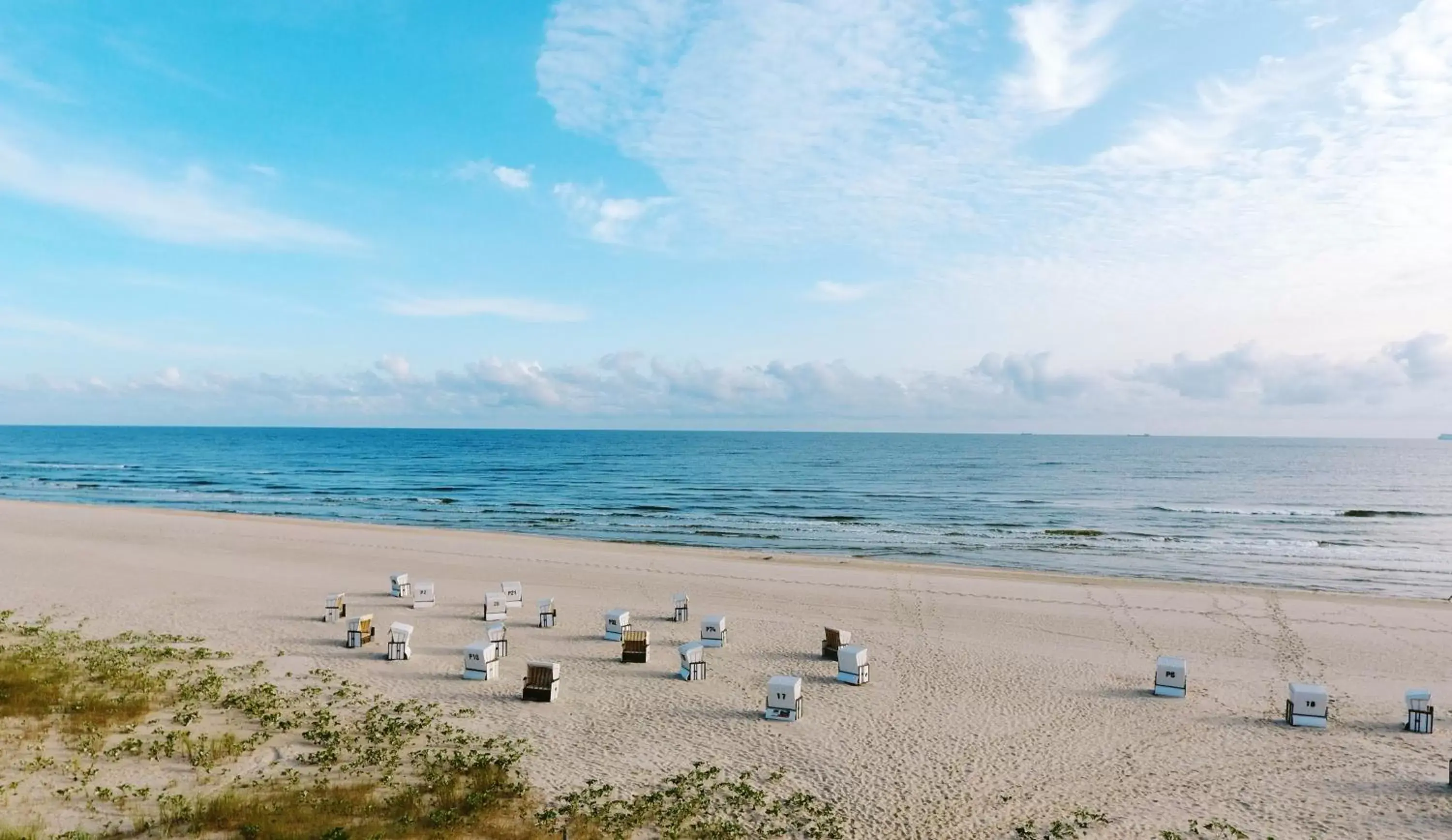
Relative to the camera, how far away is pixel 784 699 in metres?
14.6

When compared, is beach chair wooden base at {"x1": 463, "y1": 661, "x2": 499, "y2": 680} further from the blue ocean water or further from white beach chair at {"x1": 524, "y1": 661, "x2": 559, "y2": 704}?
the blue ocean water

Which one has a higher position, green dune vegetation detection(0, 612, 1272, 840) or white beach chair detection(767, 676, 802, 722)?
white beach chair detection(767, 676, 802, 722)

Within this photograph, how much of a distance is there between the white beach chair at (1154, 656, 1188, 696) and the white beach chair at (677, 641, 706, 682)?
9.39 meters

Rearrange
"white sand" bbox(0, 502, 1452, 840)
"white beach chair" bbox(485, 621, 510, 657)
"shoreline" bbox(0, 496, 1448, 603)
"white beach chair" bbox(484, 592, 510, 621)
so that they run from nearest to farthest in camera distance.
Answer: "white sand" bbox(0, 502, 1452, 840) → "white beach chair" bbox(485, 621, 510, 657) → "white beach chair" bbox(484, 592, 510, 621) → "shoreline" bbox(0, 496, 1448, 603)

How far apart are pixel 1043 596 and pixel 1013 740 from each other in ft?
43.6

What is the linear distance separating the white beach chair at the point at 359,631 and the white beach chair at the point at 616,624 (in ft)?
18.2

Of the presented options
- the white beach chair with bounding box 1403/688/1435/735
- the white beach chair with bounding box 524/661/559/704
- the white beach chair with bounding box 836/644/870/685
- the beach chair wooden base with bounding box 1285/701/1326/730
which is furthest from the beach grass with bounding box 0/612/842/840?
the white beach chair with bounding box 1403/688/1435/735

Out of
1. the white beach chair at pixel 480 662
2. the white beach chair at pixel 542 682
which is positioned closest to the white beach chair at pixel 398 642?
the white beach chair at pixel 480 662

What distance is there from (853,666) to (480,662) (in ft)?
25.4

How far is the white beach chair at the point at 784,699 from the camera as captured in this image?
14570 mm

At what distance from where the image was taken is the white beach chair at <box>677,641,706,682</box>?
16984 millimetres

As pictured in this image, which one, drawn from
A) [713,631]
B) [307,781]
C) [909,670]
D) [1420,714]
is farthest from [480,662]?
[1420,714]

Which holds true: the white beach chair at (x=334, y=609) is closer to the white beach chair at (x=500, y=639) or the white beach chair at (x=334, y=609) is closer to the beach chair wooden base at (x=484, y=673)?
the white beach chair at (x=500, y=639)

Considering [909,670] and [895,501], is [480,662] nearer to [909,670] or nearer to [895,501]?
[909,670]
